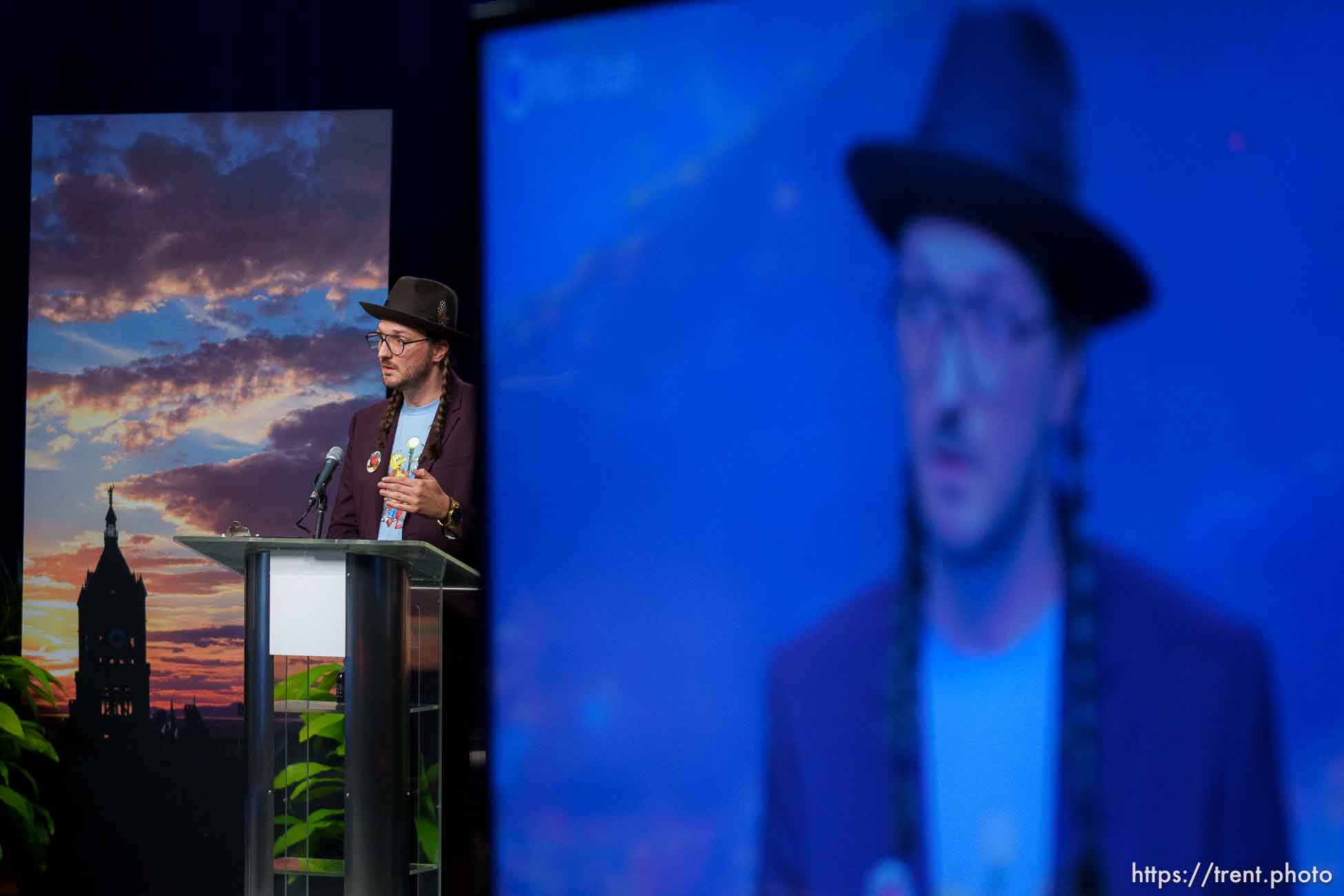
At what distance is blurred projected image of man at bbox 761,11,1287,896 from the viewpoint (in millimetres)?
1904

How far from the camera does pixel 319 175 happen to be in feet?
14.2

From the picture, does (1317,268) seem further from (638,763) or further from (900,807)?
(638,763)

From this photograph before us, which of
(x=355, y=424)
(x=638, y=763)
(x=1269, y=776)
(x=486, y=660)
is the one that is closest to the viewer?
(x=1269, y=776)

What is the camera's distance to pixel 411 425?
137 inches

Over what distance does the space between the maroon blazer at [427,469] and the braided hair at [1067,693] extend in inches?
52.7

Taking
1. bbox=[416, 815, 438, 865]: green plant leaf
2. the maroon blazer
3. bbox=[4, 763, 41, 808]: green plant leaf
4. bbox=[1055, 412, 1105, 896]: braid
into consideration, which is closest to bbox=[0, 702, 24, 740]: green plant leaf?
bbox=[4, 763, 41, 808]: green plant leaf

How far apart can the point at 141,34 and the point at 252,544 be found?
2628 millimetres

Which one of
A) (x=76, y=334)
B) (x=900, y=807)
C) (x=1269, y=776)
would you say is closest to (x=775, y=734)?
(x=900, y=807)

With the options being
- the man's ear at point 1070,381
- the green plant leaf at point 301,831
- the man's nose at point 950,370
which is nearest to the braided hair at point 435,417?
the green plant leaf at point 301,831

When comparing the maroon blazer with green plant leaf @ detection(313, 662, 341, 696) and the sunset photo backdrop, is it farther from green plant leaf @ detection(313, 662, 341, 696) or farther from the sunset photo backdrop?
the sunset photo backdrop

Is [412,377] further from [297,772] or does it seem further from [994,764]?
[994,764]

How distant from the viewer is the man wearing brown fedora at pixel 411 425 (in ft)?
10.9

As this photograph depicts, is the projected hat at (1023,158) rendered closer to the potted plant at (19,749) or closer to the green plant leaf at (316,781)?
the green plant leaf at (316,781)

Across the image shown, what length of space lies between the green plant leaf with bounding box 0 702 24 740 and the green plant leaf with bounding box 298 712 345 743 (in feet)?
6.56
